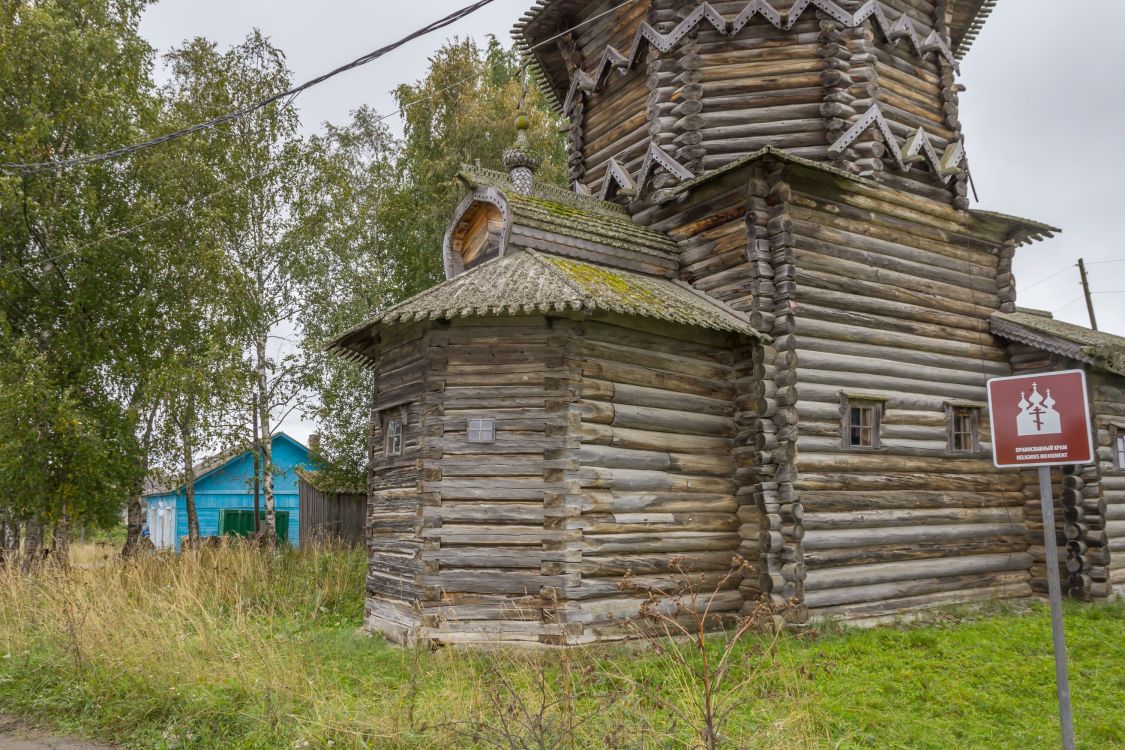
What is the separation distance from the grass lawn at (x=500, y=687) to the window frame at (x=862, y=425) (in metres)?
2.66

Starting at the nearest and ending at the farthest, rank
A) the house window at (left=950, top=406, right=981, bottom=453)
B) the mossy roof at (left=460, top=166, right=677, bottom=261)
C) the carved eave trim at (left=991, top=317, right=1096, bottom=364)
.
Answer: the mossy roof at (left=460, top=166, right=677, bottom=261), the carved eave trim at (left=991, top=317, right=1096, bottom=364), the house window at (left=950, top=406, right=981, bottom=453)

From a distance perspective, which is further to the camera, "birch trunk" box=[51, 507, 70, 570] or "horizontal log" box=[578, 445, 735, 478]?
"birch trunk" box=[51, 507, 70, 570]

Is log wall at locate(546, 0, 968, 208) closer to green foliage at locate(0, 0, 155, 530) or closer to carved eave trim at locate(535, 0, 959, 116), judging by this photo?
carved eave trim at locate(535, 0, 959, 116)

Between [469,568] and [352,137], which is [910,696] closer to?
[469,568]

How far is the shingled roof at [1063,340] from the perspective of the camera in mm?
12195

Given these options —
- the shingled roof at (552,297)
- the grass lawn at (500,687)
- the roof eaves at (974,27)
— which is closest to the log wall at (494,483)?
the shingled roof at (552,297)

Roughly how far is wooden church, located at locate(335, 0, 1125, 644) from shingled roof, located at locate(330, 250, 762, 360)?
0.06 m

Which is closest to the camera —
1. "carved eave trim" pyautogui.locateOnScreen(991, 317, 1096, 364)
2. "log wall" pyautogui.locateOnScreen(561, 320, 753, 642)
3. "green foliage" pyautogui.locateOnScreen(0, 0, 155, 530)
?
"log wall" pyautogui.locateOnScreen(561, 320, 753, 642)

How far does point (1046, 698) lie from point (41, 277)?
18.1 meters

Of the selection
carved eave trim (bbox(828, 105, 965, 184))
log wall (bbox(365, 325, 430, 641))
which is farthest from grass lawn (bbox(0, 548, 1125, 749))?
carved eave trim (bbox(828, 105, 965, 184))

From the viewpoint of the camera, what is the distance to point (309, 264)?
20.2 metres

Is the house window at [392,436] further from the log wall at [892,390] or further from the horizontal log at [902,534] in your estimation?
the horizontal log at [902,534]

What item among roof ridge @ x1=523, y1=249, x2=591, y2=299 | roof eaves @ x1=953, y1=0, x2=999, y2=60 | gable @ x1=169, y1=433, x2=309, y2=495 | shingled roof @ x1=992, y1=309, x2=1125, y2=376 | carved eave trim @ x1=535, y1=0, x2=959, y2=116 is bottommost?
gable @ x1=169, y1=433, x2=309, y2=495

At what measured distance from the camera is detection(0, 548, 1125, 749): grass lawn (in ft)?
18.1
